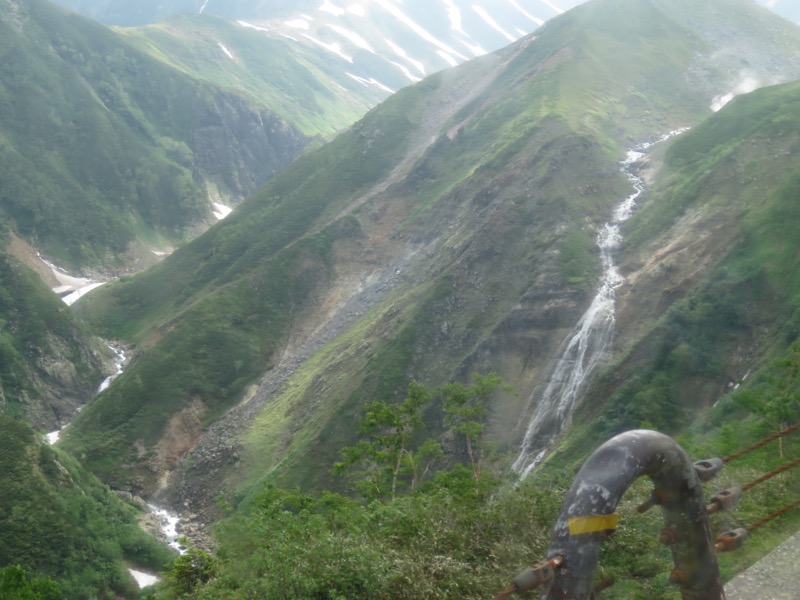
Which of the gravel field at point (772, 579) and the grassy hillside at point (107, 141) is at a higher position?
the gravel field at point (772, 579)

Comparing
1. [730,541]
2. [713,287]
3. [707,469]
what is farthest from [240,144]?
[730,541]

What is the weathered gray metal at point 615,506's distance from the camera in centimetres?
523

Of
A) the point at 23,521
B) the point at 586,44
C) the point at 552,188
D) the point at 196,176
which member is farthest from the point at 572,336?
the point at 196,176

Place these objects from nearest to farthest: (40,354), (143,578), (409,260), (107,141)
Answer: (143,578)
(409,260)
(40,354)
(107,141)

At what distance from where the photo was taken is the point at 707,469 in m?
6.16

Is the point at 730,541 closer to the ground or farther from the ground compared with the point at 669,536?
farther from the ground

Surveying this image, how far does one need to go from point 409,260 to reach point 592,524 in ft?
211

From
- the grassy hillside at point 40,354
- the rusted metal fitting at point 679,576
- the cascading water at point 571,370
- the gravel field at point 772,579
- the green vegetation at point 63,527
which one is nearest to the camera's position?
the rusted metal fitting at point 679,576

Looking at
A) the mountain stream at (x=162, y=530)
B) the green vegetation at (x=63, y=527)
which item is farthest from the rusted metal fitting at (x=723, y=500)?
the mountain stream at (x=162, y=530)

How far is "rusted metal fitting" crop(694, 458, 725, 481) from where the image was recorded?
241 inches

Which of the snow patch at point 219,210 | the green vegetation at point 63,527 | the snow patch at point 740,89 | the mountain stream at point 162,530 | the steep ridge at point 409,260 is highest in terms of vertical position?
the snow patch at point 740,89

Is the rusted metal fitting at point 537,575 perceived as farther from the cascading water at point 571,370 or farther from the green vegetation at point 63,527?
the green vegetation at point 63,527

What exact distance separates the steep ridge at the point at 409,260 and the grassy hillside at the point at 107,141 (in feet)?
145

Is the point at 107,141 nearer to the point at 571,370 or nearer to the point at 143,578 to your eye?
the point at 143,578
